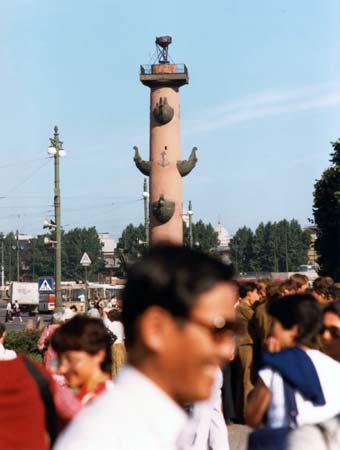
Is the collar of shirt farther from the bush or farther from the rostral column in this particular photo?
the rostral column

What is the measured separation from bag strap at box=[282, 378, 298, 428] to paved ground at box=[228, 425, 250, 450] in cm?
612

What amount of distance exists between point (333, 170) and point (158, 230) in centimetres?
2845

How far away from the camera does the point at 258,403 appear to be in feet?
18.1

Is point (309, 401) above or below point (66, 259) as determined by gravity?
below

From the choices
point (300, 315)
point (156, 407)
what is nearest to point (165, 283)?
point (156, 407)

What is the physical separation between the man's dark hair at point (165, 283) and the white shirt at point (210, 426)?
6.91 meters

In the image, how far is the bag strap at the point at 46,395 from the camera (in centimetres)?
439

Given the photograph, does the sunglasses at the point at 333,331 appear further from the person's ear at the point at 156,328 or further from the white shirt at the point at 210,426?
the person's ear at the point at 156,328

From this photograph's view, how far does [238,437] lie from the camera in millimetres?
12727

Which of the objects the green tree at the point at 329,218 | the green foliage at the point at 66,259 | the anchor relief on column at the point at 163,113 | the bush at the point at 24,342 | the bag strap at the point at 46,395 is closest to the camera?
the bag strap at the point at 46,395

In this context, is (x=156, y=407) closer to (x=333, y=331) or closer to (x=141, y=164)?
(x=333, y=331)

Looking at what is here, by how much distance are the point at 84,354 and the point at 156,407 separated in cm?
295

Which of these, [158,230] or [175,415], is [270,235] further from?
[175,415]

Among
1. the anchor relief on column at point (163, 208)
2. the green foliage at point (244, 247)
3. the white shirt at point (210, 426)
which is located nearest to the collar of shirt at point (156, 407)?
the white shirt at point (210, 426)
